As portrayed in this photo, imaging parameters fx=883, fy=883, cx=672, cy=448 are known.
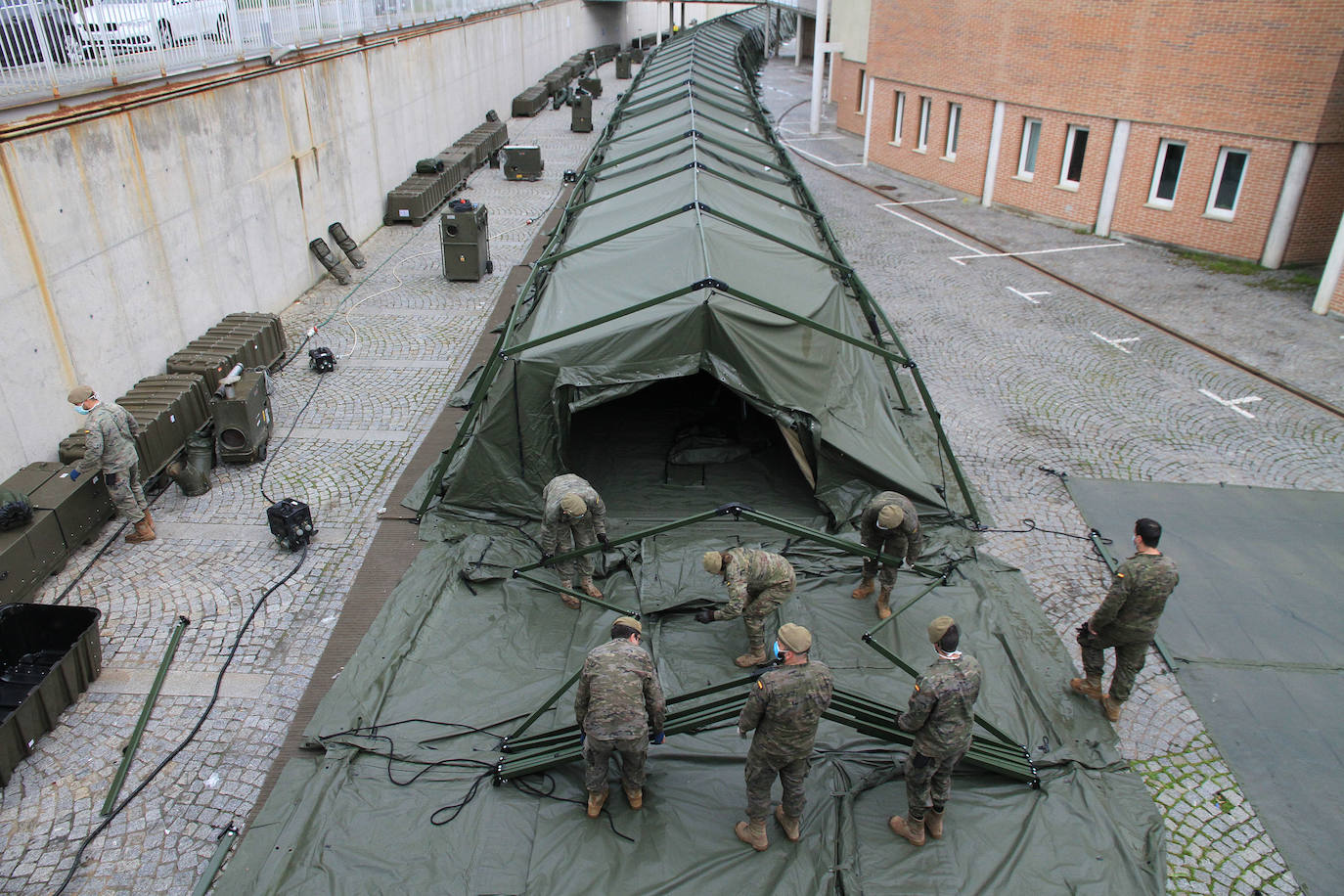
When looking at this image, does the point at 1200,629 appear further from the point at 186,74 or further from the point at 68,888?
the point at 186,74

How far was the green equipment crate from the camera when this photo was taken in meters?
6.16

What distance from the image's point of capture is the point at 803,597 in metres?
7.93

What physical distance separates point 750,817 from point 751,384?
4.18m

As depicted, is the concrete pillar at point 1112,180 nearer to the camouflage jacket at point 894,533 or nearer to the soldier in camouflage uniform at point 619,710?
the camouflage jacket at point 894,533

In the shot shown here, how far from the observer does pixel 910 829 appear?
5.63 m

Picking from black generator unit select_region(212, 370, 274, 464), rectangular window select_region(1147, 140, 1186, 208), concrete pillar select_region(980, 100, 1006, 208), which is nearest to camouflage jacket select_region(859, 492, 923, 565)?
black generator unit select_region(212, 370, 274, 464)

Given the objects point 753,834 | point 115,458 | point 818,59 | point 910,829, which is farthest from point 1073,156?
point 115,458

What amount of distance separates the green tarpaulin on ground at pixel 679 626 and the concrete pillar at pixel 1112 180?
398 inches

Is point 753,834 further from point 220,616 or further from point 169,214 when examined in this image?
point 169,214

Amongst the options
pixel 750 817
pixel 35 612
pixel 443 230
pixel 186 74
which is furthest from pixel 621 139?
pixel 750 817

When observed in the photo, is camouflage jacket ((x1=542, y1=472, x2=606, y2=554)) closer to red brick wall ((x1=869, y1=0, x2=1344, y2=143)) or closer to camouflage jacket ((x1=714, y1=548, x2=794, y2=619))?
camouflage jacket ((x1=714, y1=548, x2=794, y2=619))

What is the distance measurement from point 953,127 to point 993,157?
2.22 m

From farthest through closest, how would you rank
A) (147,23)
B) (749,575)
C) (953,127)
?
1. (953,127)
2. (147,23)
3. (749,575)

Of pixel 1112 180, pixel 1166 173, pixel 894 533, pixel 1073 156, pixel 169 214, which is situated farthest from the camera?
pixel 1073 156
